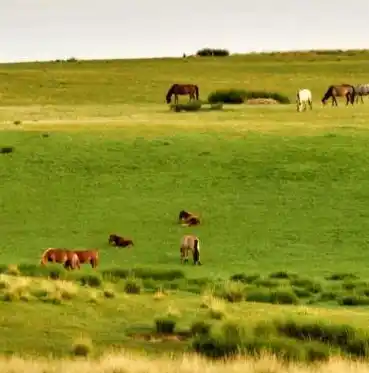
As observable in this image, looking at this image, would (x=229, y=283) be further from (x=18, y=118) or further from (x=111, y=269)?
(x=18, y=118)

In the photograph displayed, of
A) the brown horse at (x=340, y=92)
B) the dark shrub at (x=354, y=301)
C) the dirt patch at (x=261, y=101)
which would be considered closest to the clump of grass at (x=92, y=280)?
the dark shrub at (x=354, y=301)

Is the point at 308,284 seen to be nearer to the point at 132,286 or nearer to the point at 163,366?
the point at 132,286

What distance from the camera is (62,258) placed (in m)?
27.9

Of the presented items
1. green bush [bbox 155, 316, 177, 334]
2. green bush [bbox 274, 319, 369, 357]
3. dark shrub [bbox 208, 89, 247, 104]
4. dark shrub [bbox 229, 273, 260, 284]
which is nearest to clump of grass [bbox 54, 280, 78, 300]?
green bush [bbox 155, 316, 177, 334]

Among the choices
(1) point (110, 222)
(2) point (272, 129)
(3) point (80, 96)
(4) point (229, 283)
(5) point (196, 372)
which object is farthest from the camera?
(3) point (80, 96)

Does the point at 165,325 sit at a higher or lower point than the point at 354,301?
higher

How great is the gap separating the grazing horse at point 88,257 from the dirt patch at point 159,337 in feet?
33.9

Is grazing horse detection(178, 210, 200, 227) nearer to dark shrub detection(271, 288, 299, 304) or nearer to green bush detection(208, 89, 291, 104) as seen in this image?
dark shrub detection(271, 288, 299, 304)

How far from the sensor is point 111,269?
92.9 ft

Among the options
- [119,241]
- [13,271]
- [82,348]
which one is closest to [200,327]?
[82,348]

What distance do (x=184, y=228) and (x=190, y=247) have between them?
4.39 meters

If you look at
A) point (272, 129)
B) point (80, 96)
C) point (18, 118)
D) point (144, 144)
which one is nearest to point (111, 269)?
point (144, 144)

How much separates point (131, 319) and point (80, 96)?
199 feet

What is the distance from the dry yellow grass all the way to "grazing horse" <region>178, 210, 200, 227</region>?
19719 millimetres
